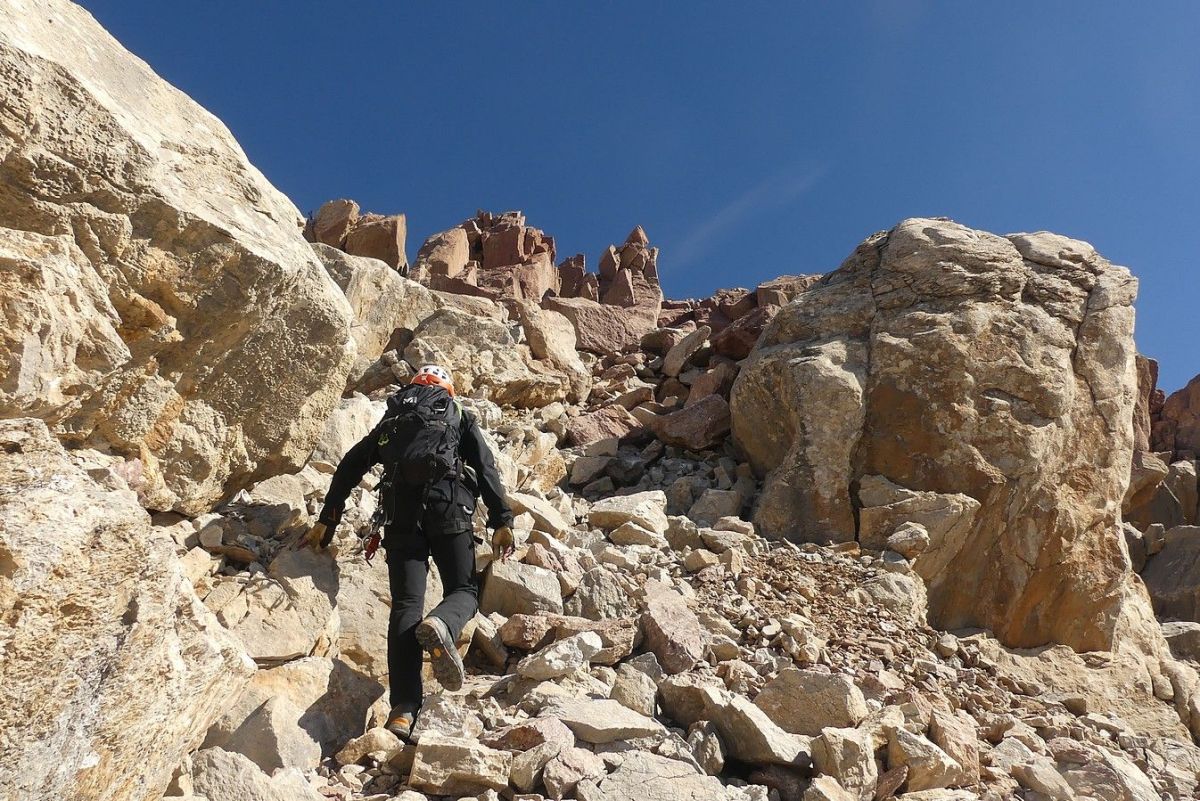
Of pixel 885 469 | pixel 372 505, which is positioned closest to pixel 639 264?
pixel 885 469

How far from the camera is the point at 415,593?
15.2 ft

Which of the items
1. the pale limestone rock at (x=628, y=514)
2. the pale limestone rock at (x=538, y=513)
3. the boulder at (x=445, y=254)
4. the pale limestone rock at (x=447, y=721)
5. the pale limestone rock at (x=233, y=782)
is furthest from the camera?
the boulder at (x=445, y=254)

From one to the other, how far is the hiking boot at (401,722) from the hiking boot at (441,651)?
0.81 feet

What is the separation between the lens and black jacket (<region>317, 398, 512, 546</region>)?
4875 mm

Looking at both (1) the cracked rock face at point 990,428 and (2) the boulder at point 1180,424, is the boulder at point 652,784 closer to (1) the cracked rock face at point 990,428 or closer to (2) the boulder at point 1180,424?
(1) the cracked rock face at point 990,428

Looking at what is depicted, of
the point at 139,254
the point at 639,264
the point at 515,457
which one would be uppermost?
the point at 639,264

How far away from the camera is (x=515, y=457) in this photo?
8.86 m

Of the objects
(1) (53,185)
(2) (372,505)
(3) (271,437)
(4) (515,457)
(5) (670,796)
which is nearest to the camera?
(5) (670,796)

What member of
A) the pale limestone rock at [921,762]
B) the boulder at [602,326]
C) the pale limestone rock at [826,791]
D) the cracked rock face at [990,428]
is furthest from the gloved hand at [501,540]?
the boulder at [602,326]

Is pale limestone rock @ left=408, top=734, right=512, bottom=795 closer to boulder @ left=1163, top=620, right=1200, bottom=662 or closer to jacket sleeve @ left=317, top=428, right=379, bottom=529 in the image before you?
jacket sleeve @ left=317, top=428, right=379, bottom=529

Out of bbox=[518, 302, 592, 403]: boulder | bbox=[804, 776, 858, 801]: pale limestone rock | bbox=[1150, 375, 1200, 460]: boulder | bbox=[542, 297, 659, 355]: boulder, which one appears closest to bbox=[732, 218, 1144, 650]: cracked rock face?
bbox=[518, 302, 592, 403]: boulder

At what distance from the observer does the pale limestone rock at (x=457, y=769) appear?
11.3 feet

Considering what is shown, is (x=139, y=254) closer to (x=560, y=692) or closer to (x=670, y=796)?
(x=560, y=692)

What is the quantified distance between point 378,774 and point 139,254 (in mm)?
2913
